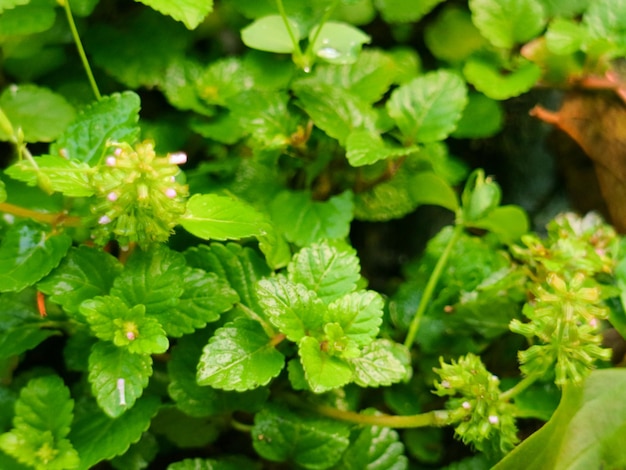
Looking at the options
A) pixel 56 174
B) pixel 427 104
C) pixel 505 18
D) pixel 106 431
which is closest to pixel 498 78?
pixel 505 18

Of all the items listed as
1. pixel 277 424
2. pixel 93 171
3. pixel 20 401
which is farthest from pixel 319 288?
pixel 20 401

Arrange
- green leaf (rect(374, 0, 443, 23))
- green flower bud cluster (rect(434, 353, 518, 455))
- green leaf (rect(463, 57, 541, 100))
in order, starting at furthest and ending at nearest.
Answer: green leaf (rect(374, 0, 443, 23)) → green leaf (rect(463, 57, 541, 100)) → green flower bud cluster (rect(434, 353, 518, 455))

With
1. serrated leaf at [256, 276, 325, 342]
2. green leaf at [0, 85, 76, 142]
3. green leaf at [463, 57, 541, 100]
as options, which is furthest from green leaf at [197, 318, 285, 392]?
green leaf at [463, 57, 541, 100]

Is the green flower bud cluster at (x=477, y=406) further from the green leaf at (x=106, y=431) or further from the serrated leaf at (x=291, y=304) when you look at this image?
the green leaf at (x=106, y=431)

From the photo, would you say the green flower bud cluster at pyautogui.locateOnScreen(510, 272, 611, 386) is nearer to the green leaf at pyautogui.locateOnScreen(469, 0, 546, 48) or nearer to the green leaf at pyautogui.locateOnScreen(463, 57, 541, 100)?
the green leaf at pyautogui.locateOnScreen(463, 57, 541, 100)

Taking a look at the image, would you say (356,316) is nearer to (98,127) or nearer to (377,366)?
(377,366)

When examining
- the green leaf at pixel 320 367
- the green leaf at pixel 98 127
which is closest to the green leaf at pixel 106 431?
the green leaf at pixel 320 367
